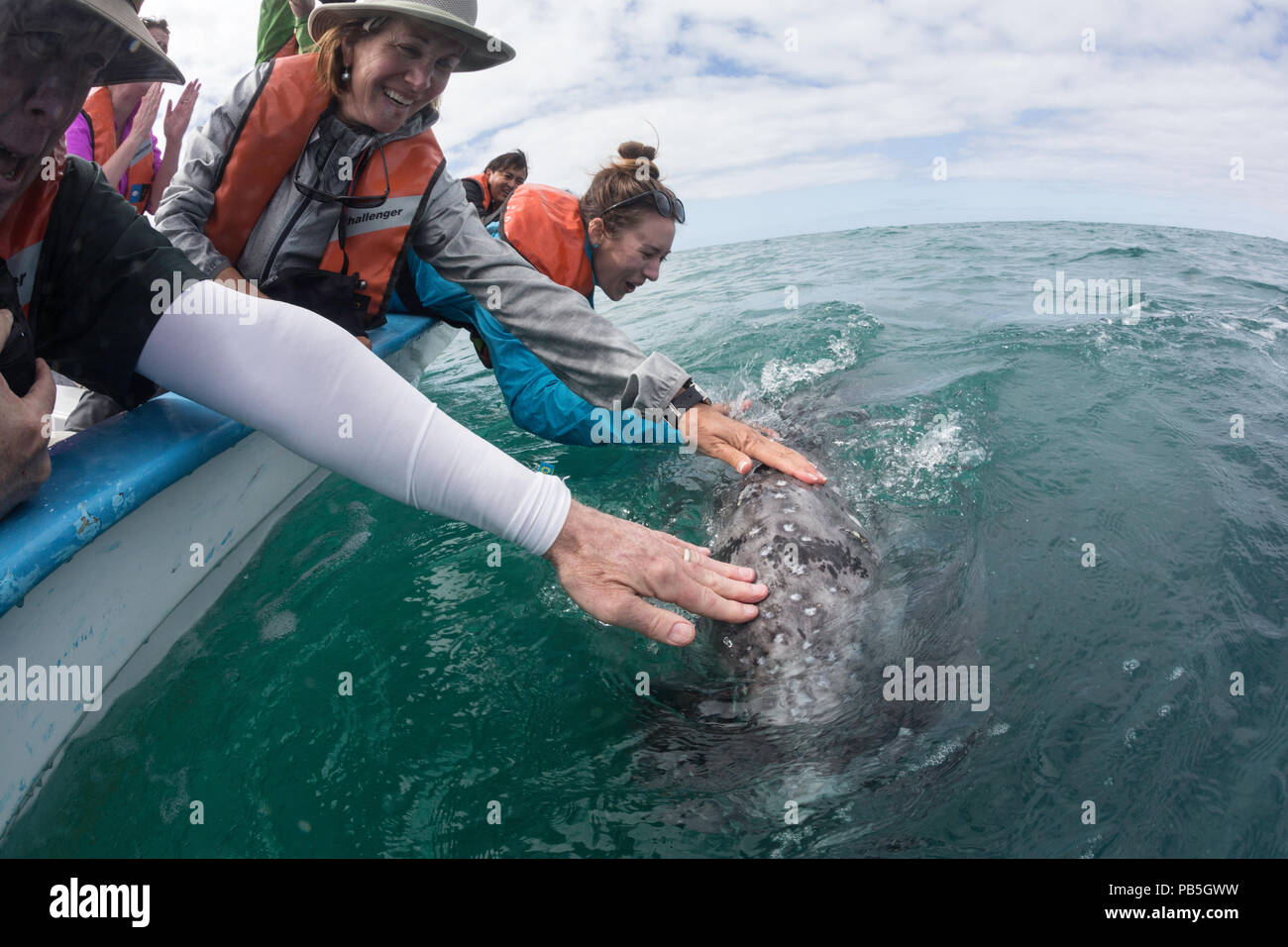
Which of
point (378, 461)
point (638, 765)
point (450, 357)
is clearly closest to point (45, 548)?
point (378, 461)

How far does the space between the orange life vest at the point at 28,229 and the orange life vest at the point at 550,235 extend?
294cm

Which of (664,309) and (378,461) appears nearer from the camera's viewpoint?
(378,461)

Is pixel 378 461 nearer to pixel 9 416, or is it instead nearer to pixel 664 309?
pixel 9 416

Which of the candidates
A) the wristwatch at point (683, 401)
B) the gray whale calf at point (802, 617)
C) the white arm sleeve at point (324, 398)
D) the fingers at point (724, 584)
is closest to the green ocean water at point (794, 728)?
A: the gray whale calf at point (802, 617)

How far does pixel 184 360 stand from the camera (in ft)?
6.43

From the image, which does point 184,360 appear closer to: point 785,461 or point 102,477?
point 102,477

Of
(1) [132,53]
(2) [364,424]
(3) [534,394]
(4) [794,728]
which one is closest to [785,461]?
(4) [794,728]

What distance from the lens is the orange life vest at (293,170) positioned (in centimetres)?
349

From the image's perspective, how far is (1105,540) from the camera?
11.5ft

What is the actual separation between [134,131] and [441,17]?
12.0 feet

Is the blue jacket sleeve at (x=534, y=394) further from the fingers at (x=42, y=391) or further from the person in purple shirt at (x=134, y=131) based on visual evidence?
the fingers at (x=42, y=391)

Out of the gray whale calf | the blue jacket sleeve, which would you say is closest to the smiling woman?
the blue jacket sleeve
